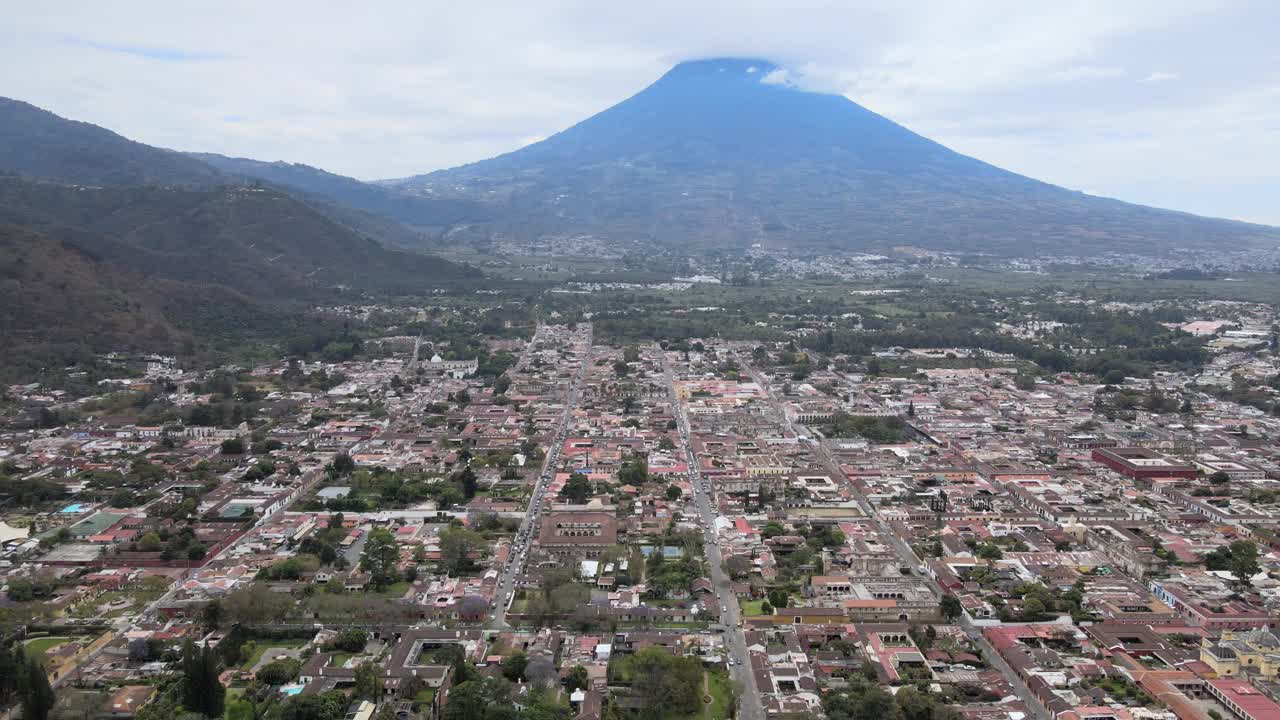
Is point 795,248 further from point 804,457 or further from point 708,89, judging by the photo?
point 804,457

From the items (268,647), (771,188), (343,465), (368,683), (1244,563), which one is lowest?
(268,647)

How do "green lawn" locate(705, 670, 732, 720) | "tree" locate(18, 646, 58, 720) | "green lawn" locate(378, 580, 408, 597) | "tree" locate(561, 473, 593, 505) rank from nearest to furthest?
"tree" locate(18, 646, 58, 720) → "green lawn" locate(705, 670, 732, 720) → "green lawn" locate(378, 580, 408, 597) → "tree" locate(561, 473, 593, 505)

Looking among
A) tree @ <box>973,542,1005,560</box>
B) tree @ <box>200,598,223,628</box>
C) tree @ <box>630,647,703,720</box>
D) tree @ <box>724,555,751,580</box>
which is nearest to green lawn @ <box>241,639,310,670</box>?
tree @ <box>200,598,223,628</box>

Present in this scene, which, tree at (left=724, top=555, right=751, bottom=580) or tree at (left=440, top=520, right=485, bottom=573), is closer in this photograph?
tree at (left=724, top=555, right=751, bottom=580)

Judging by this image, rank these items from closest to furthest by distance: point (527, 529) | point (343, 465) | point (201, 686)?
point (201, 686)
point (527, 529)
point (343, 465)

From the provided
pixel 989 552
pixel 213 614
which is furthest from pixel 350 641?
pixel 989 552

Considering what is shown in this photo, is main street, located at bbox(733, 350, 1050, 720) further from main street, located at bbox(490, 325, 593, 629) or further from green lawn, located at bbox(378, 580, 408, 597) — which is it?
green lawn, located at bbox(378, 580, 408, 597)

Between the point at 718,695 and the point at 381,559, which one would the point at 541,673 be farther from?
the point at 381,559
